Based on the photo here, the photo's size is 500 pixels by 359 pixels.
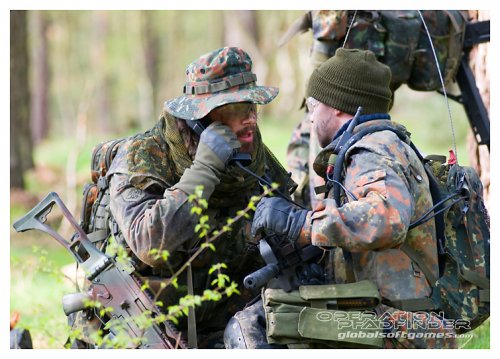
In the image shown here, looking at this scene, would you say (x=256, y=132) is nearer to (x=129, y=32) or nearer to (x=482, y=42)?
(x=482, y=42)

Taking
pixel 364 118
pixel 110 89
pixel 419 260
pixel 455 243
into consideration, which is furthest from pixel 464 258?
pixel 110 89

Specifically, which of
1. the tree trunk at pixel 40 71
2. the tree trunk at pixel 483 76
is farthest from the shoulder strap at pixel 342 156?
the tree trunk at pixel 40 71

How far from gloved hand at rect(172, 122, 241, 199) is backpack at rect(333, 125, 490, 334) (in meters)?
0.67

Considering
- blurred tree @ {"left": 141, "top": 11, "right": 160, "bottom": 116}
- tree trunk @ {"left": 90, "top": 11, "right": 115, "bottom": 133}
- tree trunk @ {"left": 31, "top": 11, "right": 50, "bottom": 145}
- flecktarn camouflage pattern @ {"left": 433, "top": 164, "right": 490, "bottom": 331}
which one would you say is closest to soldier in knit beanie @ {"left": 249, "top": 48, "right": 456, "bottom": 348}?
flecktarn camouflage pattern @ {"left": 433, "top": 164, "right": 490, "bottom": 331}

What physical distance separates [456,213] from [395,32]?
10.0 ft

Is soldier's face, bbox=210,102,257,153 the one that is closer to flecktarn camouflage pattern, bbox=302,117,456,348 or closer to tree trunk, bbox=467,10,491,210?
flecktarn camouflage pattern, bbox=302,117,456,348

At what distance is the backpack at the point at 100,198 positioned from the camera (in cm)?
565

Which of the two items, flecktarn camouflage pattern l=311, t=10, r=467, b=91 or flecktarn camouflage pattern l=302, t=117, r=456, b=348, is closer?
flecktarn camouflage pattern l=302, t=117, r=456, b=348

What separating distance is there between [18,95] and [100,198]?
9500 mm

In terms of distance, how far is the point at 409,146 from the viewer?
4.90 metres

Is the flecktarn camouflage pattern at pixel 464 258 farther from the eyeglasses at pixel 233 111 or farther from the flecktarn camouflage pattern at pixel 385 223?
the eyeglasses at pixel 233 111

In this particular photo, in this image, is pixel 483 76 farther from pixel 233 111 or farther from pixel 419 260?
pixel 419 260

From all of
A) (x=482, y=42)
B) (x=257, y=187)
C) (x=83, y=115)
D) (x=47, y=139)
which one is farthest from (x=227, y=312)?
(x=47, y=139)

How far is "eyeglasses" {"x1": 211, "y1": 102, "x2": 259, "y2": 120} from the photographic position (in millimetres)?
5277
